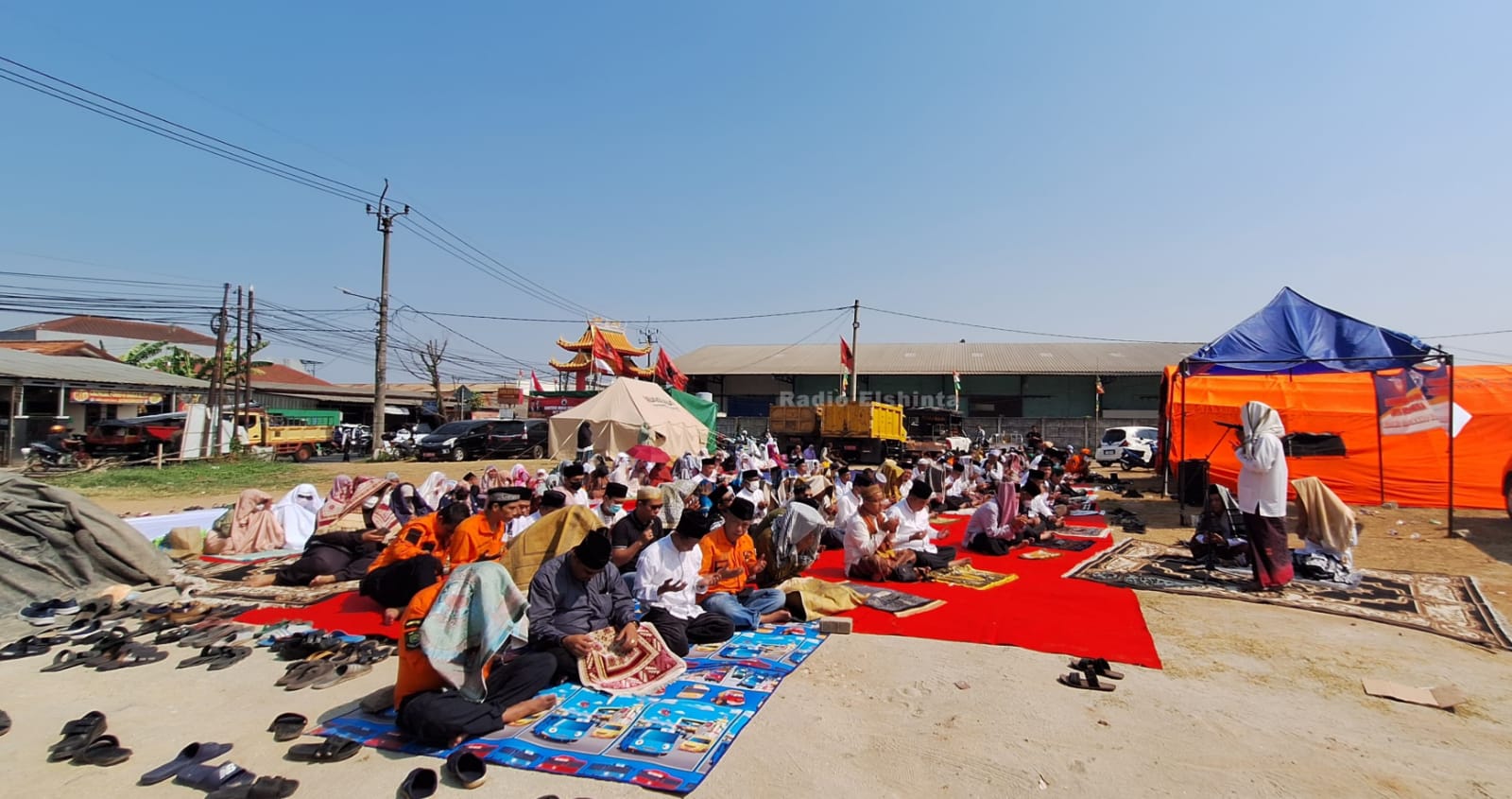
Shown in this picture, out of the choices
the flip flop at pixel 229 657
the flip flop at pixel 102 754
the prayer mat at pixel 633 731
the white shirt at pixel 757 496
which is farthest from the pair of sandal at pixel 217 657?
the white shirt at pixel 757 496

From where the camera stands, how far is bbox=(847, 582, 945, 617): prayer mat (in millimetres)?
5906

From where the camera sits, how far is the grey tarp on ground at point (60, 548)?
19.4ft

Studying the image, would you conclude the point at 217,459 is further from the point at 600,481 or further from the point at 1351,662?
the point at 1351,662

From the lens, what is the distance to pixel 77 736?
346 centimetres

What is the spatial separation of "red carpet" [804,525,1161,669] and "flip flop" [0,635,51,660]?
5.35m

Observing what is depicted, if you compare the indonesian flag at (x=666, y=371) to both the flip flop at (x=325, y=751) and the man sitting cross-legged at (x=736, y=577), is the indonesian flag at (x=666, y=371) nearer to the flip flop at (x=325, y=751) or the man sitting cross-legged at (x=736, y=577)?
the man sitting cross-legged at (x=736, y=577)

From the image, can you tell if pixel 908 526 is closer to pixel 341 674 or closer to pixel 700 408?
pixel 341 674

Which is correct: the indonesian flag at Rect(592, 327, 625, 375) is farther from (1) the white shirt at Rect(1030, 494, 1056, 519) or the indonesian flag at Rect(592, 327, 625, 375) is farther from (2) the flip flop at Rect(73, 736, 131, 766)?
(2) the flip flop at Rect(73, 736, 131, 766)

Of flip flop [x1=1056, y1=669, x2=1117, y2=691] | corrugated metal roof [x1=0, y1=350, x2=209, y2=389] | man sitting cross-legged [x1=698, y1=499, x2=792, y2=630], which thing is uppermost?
corrugated metal roof [x1=0, y1=350, x2=209, y2=389]

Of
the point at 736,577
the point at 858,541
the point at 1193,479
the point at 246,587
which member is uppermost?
the point at 1193,479

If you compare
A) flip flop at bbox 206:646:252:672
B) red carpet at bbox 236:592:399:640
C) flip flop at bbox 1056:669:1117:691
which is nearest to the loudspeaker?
flip flop at bbox 1056:669:1117:691

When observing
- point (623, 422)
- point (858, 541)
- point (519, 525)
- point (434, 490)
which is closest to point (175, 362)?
point (623, 422)

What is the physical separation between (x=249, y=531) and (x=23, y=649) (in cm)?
392

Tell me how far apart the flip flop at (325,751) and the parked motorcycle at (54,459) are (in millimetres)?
19934
